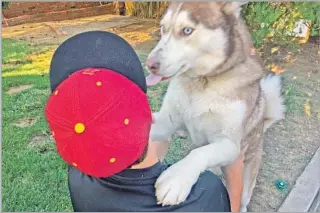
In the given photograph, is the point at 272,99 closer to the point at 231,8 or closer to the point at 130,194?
the point at 231,8

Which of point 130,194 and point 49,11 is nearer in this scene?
point 130,194

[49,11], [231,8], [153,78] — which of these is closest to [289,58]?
[49,11]

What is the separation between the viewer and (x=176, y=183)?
3.71ft

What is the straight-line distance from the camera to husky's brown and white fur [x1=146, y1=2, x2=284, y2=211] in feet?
4.95

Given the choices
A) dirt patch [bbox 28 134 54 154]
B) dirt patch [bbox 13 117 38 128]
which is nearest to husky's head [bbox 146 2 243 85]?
dirt patch [bbox 28 134 54 154]

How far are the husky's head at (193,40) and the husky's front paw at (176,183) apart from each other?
31 centimetres

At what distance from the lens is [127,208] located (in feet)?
3.23

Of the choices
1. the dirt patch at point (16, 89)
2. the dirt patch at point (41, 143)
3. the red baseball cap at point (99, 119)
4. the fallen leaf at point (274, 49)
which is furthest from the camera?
the fallen leaf at point (274, 49)

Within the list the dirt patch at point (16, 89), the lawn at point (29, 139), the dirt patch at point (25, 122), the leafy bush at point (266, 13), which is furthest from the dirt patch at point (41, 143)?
the leafy bush at point (266, 13)

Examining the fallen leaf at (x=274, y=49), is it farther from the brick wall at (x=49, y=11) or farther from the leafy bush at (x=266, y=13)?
the brick wall at (x=49, y=11)

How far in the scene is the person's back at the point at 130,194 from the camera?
38.4 inches

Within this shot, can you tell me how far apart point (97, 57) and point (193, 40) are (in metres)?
0.63

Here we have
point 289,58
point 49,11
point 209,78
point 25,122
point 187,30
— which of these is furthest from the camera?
point 289,58

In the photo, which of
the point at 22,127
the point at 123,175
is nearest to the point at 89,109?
the point at 123,175
